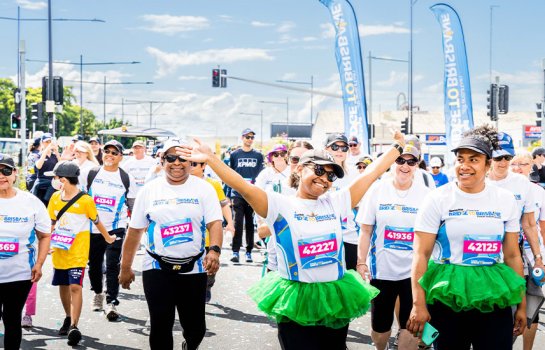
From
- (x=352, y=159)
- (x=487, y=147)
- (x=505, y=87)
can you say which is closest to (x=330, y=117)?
(x=505, y=87)

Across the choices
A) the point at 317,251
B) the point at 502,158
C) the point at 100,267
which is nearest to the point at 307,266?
the point at 317,251

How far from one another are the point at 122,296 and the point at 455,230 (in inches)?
264

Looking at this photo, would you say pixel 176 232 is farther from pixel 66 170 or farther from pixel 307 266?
pixel 66 170

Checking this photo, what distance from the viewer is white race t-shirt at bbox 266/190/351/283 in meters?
4.78

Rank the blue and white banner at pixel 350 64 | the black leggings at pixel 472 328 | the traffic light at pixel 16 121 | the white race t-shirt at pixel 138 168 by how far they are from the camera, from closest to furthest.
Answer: the black leggings at pixel 472 328
the white race t-shirt at pixel 138 168
the blue and white banner at pixel 350 64
the traffic light at pixel 16 121

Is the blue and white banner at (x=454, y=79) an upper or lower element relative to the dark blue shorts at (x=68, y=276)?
upper

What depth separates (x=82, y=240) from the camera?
823 cm

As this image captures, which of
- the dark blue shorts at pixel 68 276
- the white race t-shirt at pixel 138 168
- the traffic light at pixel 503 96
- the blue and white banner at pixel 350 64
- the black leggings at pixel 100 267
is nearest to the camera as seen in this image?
the dark blue shorts at pixel 68 276

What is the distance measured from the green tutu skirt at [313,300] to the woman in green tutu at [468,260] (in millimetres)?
372

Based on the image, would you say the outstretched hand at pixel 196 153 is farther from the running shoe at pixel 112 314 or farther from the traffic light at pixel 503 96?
the traffic light at pixel 503 96

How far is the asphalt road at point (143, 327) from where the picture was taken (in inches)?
310

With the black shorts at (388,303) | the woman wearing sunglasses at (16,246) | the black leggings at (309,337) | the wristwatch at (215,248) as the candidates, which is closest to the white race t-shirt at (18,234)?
the woman wearing sunglasses at (16,246)

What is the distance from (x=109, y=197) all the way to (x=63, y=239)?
5.08ft

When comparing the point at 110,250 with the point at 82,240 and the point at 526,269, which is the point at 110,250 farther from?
the point at 526,269
